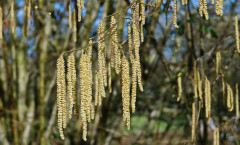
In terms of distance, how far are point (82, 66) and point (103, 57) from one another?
10cm

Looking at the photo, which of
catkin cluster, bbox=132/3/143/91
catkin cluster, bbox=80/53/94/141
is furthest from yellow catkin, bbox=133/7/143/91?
catkin cluster, bbox=80/53/94/141

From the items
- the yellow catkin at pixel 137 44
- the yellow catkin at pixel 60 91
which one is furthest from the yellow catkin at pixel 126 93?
the yellow catkin at pixel 60 91

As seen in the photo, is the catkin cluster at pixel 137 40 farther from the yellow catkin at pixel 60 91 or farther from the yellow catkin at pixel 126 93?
the yellow catkin at pixel 60 91

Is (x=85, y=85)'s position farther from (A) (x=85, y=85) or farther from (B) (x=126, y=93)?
(B) (x=126, y=93)

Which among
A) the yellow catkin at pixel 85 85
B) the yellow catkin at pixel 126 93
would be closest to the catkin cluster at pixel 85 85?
the yellow catkin at pixel 85 85

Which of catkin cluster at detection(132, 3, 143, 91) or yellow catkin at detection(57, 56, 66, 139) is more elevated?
catkin cluster at detection(132, 3, 143, 91)

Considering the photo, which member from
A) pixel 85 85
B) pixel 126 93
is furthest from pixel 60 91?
pixel 126 93

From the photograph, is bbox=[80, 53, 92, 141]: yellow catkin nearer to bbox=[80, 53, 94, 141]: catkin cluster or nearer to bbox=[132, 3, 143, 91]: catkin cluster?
bbox=[80, 53, 94, 141]: catkin cluster

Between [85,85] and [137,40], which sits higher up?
[137,40]

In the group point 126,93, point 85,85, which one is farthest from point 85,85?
point 126,93

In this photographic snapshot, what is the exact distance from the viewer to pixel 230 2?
10.6 feet

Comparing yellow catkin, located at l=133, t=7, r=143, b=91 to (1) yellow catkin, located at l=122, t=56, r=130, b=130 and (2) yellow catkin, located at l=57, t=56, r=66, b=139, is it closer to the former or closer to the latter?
(1) yellow catkin, located at l=122, t=56, r=130, b=130

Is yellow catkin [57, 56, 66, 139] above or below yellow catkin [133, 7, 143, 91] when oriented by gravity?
below

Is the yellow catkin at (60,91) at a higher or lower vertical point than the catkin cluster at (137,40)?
lower
